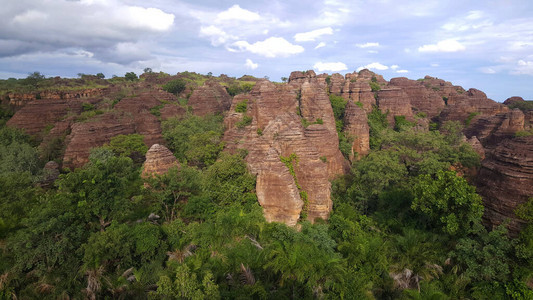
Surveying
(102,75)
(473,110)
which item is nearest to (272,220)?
(473,110)

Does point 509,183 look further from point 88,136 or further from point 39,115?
point 39,115

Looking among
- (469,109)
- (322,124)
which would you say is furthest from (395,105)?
(322,124)

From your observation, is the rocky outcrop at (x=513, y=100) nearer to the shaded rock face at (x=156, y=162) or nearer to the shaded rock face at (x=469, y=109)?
the shaded rock face at (x=469, y=109)

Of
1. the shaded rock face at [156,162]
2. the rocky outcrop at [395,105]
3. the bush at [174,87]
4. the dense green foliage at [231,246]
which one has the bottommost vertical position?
the dense green foliage at [231,246]

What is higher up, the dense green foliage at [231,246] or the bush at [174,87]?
the bush at [174,87]

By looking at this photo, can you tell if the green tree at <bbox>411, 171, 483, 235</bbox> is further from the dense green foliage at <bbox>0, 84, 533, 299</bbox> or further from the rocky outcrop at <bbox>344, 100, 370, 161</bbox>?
the rocky outcrop at <bbox>344, 100, 370, 161</bbox>

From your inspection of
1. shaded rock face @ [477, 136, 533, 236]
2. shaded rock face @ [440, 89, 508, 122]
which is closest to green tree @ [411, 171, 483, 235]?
shaded rock face @ [477, 136, 533, 236]

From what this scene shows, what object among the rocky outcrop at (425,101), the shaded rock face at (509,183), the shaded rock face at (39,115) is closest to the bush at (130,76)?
the shaded rock face at (39,115)
